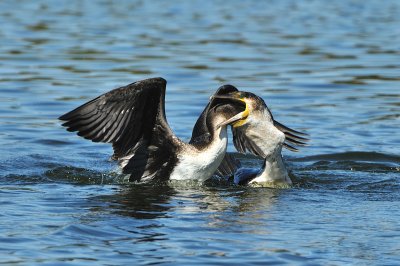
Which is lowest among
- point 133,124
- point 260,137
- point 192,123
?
point 192,123

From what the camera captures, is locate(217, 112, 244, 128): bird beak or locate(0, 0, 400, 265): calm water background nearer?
locate(0, 0, 400, 265): calm water background

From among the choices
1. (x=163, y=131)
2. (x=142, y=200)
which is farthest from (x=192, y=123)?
(x=142, y=200)

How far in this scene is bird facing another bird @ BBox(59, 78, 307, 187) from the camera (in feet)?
Answer: 30.2

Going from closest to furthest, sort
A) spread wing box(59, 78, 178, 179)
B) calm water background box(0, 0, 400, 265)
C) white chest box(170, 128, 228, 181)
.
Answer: calm water background box(0, 0, 400, 265)
spread wing box(59, 78, 178, 179)
white chest box(170, 128, 228, 181)

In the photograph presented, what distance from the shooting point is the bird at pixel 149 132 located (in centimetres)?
917

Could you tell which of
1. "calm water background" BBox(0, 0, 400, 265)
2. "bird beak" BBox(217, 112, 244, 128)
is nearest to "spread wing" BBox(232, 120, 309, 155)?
"calm water background" BBox(0, 0, 400, 265)

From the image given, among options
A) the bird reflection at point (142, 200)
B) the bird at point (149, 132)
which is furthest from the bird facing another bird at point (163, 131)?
the bird reflection at point (142, 200)

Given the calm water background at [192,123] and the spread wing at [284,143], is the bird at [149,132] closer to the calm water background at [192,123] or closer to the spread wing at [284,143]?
the calm water background at [192,123]

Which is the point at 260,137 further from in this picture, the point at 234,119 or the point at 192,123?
the point at 192,123

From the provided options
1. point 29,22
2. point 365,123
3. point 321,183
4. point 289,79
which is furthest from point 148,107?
point 29,22

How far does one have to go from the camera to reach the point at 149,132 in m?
9.57

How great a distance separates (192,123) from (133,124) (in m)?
4.24

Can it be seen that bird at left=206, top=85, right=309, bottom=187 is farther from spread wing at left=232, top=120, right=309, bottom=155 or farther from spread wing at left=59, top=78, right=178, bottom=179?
spread wing at left=59, top=78, right=178, bottom=179

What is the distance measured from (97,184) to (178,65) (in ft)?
26.3
